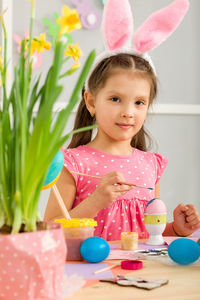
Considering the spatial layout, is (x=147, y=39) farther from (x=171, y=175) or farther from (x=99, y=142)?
(x=171, y=175)

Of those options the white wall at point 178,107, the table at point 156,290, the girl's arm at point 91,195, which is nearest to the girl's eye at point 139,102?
the girl's arm at point 91,195

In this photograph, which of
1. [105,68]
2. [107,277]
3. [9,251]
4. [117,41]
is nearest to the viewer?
[9,251]

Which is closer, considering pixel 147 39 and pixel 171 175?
pixel 147 39

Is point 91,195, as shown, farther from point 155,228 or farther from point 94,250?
point 94,250

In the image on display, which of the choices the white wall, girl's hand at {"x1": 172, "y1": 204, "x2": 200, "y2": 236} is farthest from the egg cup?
the white wall

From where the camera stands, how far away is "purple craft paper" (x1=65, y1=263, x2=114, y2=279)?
28.1 inches

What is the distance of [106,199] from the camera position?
44.1 inches

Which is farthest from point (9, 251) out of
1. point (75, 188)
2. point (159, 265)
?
point (75, 188)

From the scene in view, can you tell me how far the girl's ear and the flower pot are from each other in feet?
3.22

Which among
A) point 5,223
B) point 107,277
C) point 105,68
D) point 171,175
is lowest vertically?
point 171,175

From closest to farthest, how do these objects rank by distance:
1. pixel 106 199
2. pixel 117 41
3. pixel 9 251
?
1. pixel 9 251
2. pixel 117 41
3. pixel 106 199

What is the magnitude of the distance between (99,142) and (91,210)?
0.38 metres

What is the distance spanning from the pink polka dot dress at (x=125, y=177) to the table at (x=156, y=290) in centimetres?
59

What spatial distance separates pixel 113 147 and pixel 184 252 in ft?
2.52
